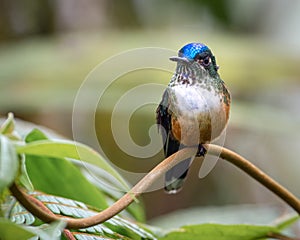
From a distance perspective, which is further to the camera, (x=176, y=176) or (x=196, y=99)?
(x=176, y=176)

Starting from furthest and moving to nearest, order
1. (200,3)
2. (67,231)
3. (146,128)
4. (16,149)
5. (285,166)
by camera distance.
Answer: (200,3) < (285,166) < (146,128) < (67,231) < (16,149)

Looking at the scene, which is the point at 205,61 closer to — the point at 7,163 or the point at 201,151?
the point at 201,151

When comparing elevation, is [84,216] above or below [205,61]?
below

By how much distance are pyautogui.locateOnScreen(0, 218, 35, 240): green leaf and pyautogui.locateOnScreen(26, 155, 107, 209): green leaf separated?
1.23 feet

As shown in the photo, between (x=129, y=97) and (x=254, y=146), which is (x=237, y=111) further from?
(x=254, y=146)

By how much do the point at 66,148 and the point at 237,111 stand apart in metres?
1.99

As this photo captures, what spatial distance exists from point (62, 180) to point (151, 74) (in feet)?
5.58

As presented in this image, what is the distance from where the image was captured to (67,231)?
846mm

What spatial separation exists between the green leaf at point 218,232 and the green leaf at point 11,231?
431 millimetres

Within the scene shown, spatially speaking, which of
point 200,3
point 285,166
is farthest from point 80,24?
point 285,166

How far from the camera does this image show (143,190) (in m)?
0.73

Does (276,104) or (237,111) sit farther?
(276,104)

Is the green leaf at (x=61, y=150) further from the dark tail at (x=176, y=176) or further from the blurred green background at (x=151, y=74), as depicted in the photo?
the blurred green background at (x=151, y=74)

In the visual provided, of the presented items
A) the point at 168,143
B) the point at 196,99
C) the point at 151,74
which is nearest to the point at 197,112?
the point at 196,99
